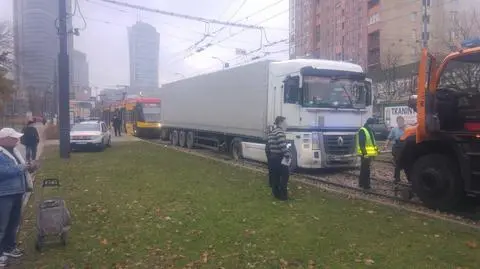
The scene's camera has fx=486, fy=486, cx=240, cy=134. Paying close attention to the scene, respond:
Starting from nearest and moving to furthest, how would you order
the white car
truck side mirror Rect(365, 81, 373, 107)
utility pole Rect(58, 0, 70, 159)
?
truck side mirror Rect(365, 81, 373, 107), utility pole Rect(58, 0, 70, 159), the white car

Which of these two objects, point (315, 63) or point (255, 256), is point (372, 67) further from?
point (255, 256)

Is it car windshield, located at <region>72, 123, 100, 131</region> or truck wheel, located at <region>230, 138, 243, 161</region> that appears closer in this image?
truck wheel, located at <region>230, 138, 243, 161</region>

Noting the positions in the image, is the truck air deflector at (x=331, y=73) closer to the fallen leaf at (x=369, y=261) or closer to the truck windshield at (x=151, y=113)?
the fallen leaf at (x=369, y=261)

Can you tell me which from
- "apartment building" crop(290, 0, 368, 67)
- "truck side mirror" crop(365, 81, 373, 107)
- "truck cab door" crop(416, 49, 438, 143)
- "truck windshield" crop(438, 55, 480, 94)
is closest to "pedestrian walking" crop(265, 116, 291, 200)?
"truck cab door" crop(416, 49, 438, 143)

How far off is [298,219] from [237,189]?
10.8 ft

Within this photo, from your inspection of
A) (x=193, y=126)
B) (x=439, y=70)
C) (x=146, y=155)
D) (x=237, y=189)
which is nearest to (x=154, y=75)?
(x=193, y=126)

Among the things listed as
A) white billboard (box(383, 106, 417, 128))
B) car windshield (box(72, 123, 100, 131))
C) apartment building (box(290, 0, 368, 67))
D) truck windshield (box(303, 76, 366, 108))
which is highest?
apartment building (box(290, 0, 368, 67))

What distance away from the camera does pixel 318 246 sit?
639 cm

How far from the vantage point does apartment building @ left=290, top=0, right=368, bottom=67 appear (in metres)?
68.1

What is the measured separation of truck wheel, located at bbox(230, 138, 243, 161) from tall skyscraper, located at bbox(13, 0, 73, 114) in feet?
33.1

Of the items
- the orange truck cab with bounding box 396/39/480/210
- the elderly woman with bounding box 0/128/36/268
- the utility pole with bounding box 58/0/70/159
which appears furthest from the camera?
the utility pole with bounding box 58/0/70/159

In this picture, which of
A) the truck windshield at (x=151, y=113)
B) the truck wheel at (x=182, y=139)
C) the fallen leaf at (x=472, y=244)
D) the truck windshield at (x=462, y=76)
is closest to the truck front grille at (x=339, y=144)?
the truck windshield at (x=462, y=76)

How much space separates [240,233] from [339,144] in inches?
318

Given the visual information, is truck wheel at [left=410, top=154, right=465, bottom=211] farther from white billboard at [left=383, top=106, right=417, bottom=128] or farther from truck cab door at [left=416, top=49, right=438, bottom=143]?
white billboard at [left=383, top=106, right=417, bottom=128]
